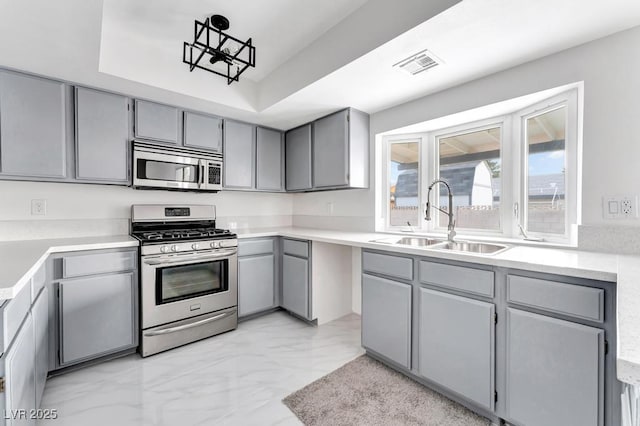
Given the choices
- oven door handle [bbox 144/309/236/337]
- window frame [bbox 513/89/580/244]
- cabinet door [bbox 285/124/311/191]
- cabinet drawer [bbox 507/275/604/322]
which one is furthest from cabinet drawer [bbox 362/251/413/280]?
oven door handle [bbox 144/309/236/337]

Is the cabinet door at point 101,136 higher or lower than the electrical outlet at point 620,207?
higher

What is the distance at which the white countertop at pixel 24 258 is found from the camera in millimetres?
983

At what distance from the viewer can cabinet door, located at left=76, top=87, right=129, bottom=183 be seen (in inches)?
86.5

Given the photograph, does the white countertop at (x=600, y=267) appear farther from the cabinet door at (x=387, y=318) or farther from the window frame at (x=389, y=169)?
the window frame at (x=389, y=169)

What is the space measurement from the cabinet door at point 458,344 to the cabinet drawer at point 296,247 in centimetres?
125

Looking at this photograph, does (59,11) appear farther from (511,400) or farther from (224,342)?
(511,400)

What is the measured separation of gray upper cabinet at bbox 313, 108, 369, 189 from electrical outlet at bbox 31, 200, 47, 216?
2.41m

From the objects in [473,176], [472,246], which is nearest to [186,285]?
[472,246]

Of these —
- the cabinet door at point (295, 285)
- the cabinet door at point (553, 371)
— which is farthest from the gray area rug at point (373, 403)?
the cabinet door at point (295, 285)

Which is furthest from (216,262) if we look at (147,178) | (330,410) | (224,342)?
(330,410)

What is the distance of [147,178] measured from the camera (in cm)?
247

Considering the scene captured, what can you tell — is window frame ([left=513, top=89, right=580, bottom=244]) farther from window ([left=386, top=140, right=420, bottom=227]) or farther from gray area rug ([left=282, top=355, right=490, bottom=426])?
gray area rug ([left=282, top=355, right=490, bottom=426])

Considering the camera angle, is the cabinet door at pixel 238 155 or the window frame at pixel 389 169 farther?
the cabinet door at pixel 238 155

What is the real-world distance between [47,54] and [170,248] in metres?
1.51
